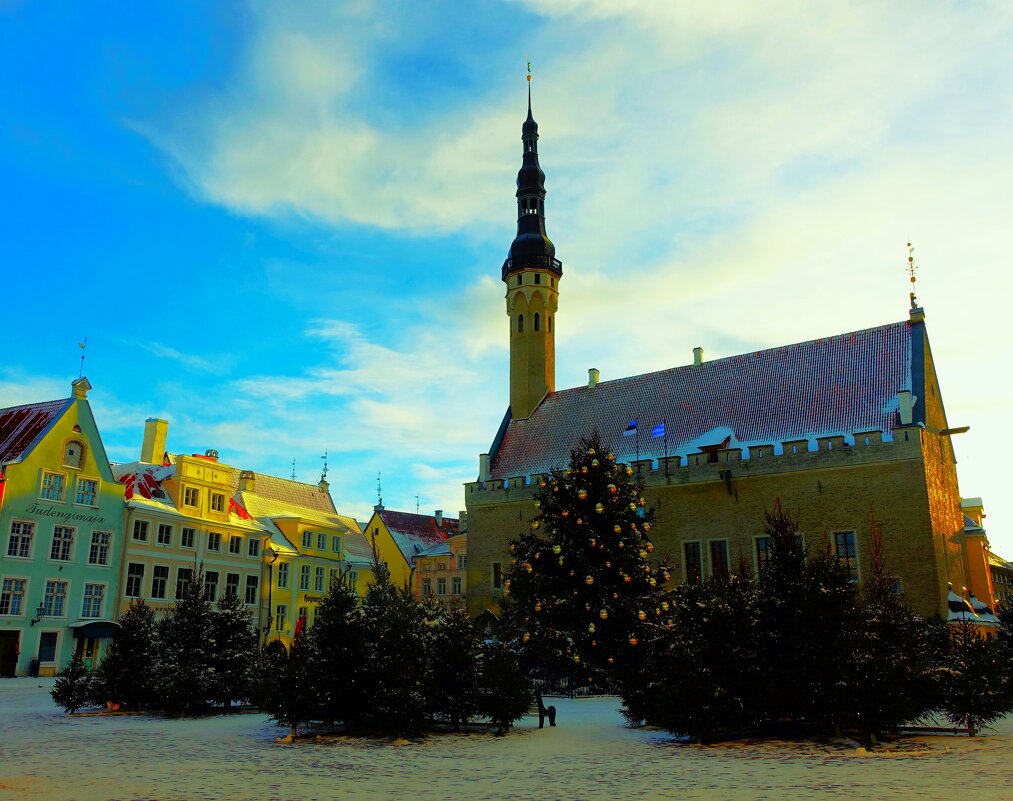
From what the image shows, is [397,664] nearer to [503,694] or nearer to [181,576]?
[503,694]

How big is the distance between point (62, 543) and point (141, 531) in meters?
4.08

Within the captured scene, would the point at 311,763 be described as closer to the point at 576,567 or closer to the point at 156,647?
the point at 156,647

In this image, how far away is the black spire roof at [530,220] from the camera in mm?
48531

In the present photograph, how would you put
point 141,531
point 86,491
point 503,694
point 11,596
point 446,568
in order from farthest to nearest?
point 446,568
point 141,531
point 86,491
point 11,596
point 503,694

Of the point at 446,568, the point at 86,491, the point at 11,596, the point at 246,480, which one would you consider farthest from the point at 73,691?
the point at 446,568

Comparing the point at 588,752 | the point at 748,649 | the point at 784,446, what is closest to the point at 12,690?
the point at 588,752

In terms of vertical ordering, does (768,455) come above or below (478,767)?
above

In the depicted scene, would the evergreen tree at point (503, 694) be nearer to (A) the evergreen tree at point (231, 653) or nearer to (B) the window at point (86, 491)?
(A) the evergreen tree at point (231, 653)

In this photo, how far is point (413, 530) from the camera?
66750mm

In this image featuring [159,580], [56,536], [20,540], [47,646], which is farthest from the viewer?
[159,580]

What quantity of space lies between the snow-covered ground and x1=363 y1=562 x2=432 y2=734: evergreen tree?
0.57 meters

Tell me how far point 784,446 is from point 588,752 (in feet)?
78.7

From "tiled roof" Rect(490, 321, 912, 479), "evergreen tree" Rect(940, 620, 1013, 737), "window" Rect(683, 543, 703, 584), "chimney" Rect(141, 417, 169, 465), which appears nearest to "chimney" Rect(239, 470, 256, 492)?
"chimney" Rect(141, 417, 169, 465)

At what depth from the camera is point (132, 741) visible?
14.4m
